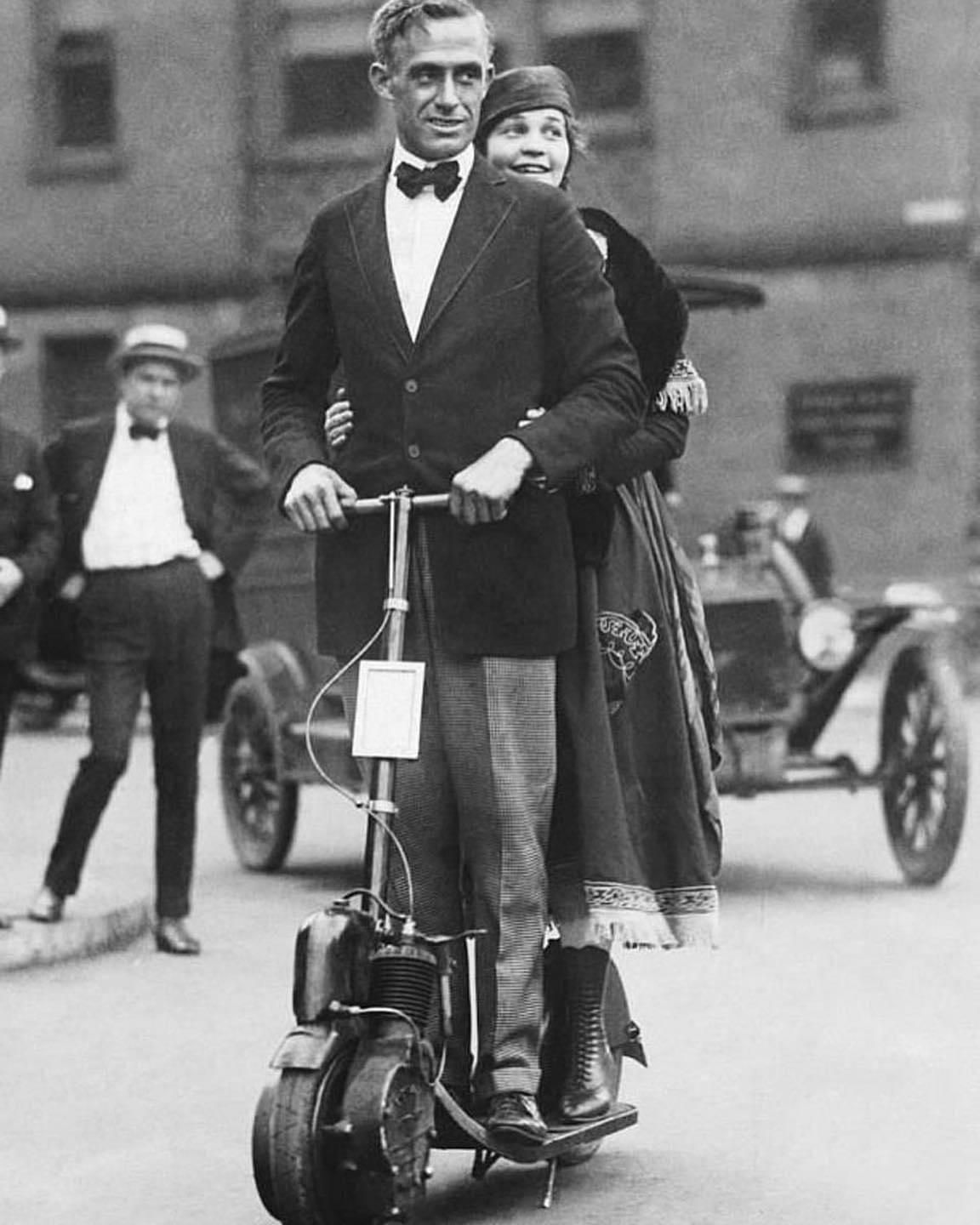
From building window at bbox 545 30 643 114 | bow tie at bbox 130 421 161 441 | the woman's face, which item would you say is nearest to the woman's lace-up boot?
the woman's face

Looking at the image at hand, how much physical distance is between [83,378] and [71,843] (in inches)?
651

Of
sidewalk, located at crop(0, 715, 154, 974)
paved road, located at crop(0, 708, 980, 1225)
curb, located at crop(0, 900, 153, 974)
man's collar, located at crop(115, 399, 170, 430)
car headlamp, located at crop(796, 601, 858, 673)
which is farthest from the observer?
car headlamp, located at crop(796, 601, 858, 673)

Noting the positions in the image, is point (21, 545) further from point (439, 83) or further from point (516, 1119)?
point (516, 1119)

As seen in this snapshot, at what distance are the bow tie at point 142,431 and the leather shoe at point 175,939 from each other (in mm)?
1535

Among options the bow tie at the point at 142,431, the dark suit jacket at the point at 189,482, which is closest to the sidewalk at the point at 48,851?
the dark suit jacket at the point at 189,482

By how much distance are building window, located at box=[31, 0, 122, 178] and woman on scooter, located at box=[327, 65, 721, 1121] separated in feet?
64.9

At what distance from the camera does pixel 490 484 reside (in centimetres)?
447

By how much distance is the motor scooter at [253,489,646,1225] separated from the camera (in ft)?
13.6

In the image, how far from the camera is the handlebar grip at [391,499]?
4.52 m

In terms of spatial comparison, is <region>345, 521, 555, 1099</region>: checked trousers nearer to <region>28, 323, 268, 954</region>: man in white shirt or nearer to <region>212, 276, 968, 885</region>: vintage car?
<region>28, 323, 268, 954</region>: man in white shirt

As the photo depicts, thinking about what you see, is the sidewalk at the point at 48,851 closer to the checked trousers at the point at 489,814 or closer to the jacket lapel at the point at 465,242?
the checked trousers at the point at 489,814

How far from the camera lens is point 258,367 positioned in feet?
41.2

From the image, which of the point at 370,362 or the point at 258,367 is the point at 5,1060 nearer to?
the point at 370,362

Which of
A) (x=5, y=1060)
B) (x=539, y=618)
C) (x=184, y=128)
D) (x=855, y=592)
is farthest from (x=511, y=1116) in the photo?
(x=184, y=128)
